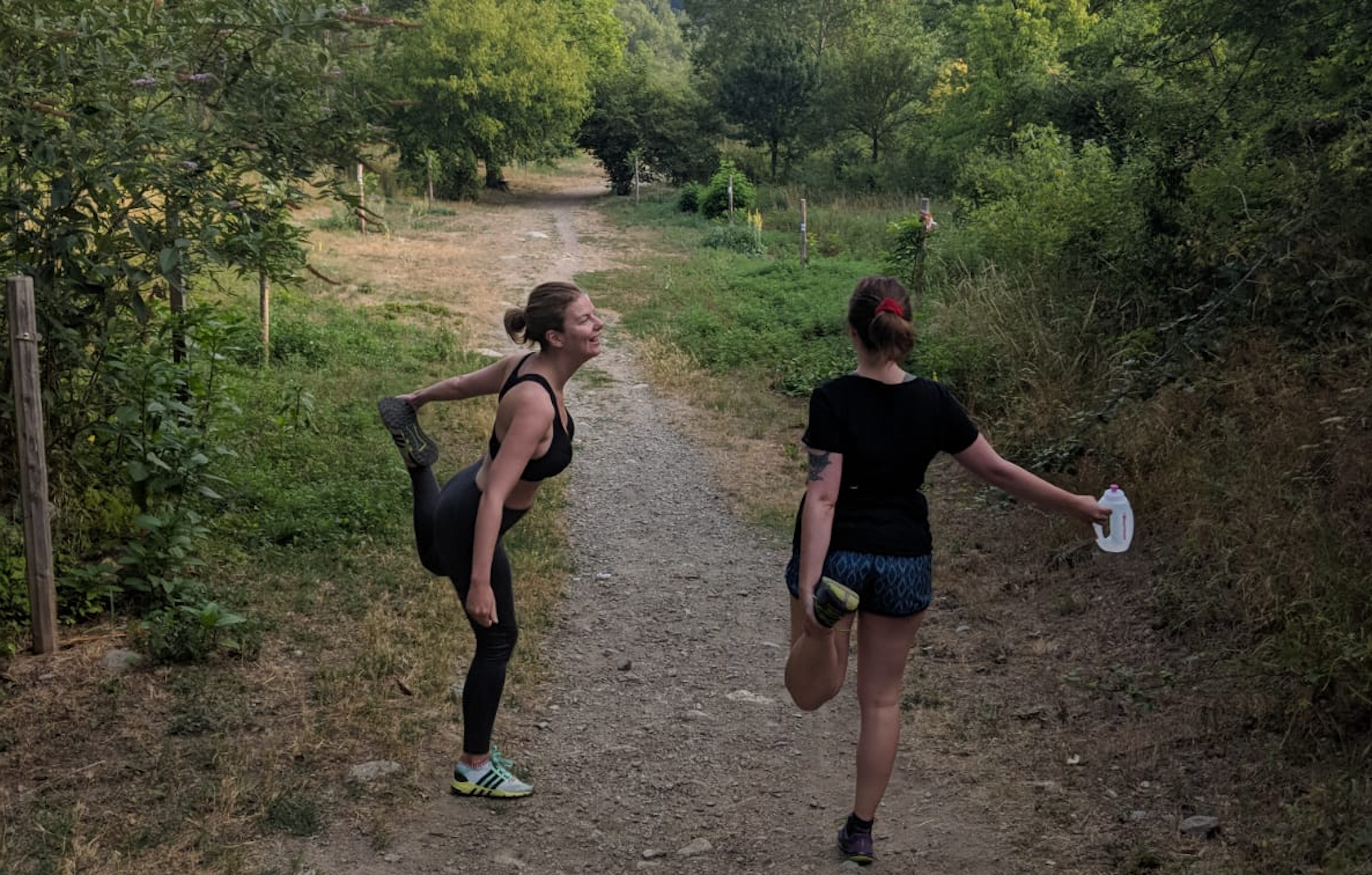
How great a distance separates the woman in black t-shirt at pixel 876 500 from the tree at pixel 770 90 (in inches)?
1583

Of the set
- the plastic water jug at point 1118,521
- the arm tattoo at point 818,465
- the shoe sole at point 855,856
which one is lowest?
the shoe sole at point 855,856

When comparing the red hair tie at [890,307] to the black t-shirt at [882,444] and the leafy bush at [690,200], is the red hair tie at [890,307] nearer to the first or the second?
the black t-shirt at [882,444]

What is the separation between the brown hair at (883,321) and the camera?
3.63 meters

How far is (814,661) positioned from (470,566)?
127cm

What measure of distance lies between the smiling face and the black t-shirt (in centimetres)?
88

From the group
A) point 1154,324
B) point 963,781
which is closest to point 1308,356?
point 1154,324

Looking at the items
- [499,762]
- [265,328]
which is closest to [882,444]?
[499,762]

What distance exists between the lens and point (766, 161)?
144 ft

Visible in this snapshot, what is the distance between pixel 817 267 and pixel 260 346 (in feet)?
36.7

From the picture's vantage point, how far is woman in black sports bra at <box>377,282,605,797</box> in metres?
4.00

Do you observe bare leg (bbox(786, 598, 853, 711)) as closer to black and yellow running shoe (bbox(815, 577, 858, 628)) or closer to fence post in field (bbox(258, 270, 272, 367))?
black and yellow running shoe (bbox(815, 577, 858, 628))

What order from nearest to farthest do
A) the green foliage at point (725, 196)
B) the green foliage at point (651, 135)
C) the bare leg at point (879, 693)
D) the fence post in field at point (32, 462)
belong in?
the bare leg at point (879, 693) → the fence post in field at point (32, 462) → the green foliage at point (725, 196) → the green foliage at point (651, 135)

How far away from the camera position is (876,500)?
12.3ft

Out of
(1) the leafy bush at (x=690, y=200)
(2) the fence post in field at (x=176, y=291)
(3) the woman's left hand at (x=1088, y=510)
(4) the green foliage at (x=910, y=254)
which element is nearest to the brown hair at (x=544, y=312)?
(3) the woman's left hand at (x=1088, y=510)
